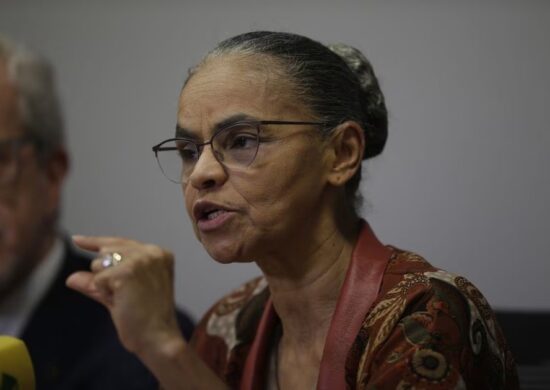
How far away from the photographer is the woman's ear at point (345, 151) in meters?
0.99

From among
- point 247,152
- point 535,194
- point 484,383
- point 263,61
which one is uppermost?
point 263,61

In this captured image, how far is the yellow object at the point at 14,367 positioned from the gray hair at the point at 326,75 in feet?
1.51

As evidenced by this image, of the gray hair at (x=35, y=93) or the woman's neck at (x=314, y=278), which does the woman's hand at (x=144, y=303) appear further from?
the gray hair at (x=35, y=93)

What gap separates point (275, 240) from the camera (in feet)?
3.17

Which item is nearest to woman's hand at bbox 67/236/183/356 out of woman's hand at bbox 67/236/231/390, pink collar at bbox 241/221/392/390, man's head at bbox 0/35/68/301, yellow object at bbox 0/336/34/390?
woman's hand at bbox 67/236/231/390

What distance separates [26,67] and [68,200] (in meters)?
0.32

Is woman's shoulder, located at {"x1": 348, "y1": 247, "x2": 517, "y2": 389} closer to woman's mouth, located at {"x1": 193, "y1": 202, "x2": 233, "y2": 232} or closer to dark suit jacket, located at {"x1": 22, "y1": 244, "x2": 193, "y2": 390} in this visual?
woman's mouth, located at {"x1": 193, "y1": 202, "x2": 233, "y2": 232}

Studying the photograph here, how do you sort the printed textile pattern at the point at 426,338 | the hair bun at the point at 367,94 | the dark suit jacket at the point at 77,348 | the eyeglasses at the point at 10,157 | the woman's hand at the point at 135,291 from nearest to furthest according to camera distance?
the printed textile pattern at the point at 426,338 < the woman's hand at the point at 135,291 < the hair bun at the point at 367,94 < the dark suit jacket at the point at 77,348 < the eyeglasses at the point at 10,157

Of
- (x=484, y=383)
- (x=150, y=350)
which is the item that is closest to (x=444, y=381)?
(x=484, y=383)

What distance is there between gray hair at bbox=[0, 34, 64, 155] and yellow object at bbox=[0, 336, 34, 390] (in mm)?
613

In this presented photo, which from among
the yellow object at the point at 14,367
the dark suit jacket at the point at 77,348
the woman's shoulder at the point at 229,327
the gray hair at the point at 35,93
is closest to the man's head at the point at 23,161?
the gray hair at the point at 35,93

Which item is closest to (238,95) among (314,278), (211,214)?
(211,214)

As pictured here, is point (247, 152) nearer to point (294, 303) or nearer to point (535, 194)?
point (294, 303)

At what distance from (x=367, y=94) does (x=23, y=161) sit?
2.44ft
